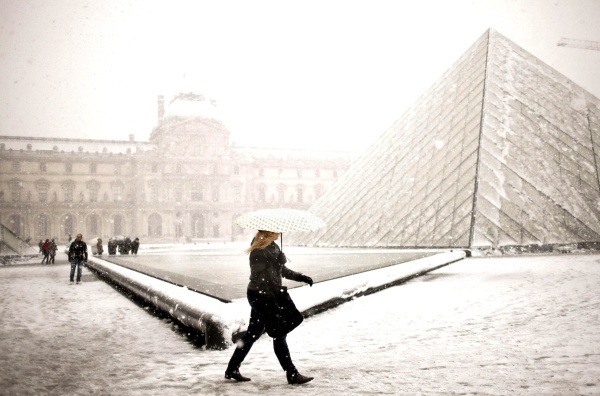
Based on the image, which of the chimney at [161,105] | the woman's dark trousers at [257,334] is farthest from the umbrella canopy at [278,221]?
the chimney at [161,105]

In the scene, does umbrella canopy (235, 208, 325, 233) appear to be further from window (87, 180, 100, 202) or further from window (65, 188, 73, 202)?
window (65, 188, 73, 202)

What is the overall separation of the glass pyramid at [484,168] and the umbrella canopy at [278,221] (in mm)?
14979

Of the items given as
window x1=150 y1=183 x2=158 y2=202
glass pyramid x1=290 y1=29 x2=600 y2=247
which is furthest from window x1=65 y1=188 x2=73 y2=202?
glass pyramid x1=290 y1=29 x2=600 y2=247

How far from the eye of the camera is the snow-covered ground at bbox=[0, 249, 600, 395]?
4348 mm

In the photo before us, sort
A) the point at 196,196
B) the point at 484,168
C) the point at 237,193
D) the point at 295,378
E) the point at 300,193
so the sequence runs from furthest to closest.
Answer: the point at 300,193
the point at 237,193
the point at 196,196
the point at 484,168
the point at 295,378

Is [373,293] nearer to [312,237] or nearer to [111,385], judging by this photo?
[111,385]

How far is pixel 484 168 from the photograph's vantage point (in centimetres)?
2056

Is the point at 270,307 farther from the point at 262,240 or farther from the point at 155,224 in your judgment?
the point at 155,224

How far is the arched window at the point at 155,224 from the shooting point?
6744 cm

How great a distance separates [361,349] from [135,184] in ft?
216

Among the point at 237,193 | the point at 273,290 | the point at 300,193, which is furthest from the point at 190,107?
the point at 273,290

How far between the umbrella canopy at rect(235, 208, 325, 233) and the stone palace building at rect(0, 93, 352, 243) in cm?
6141

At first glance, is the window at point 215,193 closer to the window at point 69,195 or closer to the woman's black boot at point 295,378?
the window at point 69,195

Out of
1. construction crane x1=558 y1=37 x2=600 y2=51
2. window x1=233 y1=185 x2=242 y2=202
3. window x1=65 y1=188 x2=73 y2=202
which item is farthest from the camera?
window x1=233 y1=185 x2=242 y2=202
